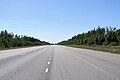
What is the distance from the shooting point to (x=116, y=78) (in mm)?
11297

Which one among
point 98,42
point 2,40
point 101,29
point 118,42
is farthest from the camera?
point 101,29

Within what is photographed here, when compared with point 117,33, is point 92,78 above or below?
below

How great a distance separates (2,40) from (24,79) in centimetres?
7776

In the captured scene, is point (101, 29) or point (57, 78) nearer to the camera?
point (57, 78)

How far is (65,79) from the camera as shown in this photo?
10953mm

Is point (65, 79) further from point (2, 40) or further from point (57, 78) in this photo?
point (2, 40)

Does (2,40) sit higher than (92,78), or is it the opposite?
(2,40)

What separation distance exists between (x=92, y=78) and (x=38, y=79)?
232cm

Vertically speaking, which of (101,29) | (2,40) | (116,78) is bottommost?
(116,78)

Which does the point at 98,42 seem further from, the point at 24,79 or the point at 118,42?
the point at 24,79

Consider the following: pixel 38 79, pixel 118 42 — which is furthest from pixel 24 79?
pixel 118 42

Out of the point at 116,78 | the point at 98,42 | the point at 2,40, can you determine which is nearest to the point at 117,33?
the point at 98,42

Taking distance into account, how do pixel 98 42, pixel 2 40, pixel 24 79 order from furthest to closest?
1. pixel 98 42
2. pixel 2 40
3. pixel 24 79

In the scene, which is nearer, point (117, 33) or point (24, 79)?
point (24, 79)
